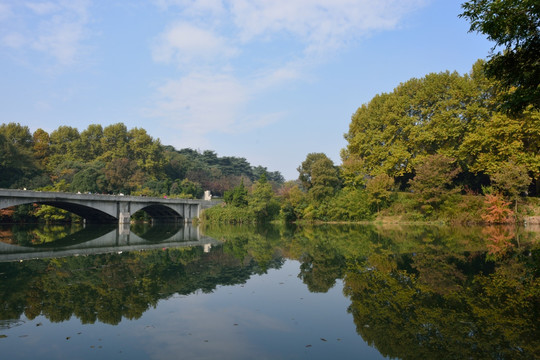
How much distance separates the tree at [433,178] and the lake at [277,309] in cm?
2093

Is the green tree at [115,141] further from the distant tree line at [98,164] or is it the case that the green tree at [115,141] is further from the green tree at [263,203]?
the green tree at [263,203]

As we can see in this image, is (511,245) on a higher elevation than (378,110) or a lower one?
lower

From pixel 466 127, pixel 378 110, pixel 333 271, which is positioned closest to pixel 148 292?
pixel 333 271

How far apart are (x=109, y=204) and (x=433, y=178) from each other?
32974 millimetres

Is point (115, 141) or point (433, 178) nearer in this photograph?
point (433, 178)

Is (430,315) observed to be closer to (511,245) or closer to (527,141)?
(511,245)

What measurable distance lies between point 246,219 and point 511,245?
31785mm

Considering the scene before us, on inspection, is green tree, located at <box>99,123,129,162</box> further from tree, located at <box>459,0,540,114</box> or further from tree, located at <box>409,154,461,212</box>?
tree, located at <box>459,0,540,114</box>

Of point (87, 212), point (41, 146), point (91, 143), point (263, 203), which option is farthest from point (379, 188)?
point (41, 146)

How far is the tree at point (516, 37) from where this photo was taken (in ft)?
24.9

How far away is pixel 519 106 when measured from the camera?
7.78m

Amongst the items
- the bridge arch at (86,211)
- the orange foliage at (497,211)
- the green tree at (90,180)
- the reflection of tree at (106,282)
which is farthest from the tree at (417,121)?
the green tree at (90,180)

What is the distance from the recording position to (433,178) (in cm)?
3309

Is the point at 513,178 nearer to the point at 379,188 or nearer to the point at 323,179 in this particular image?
the point at 379,188
